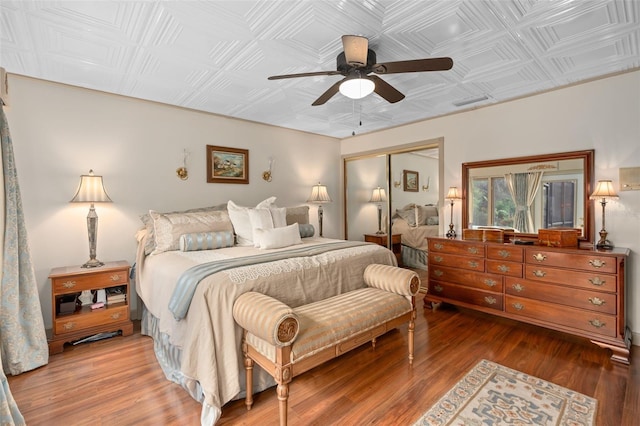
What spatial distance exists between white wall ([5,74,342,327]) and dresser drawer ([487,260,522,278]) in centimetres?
319

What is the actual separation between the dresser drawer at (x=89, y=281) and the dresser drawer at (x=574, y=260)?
400 cm

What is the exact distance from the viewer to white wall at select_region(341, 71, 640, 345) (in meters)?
2.72

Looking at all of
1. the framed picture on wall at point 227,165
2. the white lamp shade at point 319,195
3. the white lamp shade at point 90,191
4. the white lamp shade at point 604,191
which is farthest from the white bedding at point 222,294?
the white lamp shade at point 604,191

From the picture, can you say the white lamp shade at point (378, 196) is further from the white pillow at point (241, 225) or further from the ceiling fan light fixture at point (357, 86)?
the ceiling fan light fixture at point (357, 86)

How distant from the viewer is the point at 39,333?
242cm

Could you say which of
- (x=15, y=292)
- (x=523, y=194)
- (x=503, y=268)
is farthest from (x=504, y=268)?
(x=15, y=292)

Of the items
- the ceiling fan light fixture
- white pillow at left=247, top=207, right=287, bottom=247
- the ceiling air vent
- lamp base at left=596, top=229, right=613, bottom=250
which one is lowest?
lamp base at left=596, top=229, right=613, bottom=250

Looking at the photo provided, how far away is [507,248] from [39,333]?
4.33 meters

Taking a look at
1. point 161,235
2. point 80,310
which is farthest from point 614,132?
point 80,310

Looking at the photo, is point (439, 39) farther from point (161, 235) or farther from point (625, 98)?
point (161, 235)

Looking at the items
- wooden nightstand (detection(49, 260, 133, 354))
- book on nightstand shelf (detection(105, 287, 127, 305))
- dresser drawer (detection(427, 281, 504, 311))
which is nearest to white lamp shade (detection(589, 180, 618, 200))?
dresser drawer (detection(427, 281, 504, 311))

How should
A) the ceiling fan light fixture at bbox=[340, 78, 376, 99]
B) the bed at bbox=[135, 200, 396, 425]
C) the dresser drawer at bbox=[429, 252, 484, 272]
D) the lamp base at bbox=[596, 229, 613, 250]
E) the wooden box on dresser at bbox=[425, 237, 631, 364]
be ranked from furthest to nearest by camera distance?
the dresser drawer at bbox=[429, 252, 484, 272] < the lamp base at bbox=[596, 229, 613, 250] < the wooden box on dresser at bbox=[425, 237, 631, 364] < the ceiling fan light fixture at bbox=[340, 78, 376, 99] < the bed at bbox=[135, 200, 396, 425]

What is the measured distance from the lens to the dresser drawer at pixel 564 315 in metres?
2.47

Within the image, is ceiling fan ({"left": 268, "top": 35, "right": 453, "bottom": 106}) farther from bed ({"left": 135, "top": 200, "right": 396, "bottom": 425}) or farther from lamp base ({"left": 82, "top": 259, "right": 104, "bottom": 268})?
lamp base ({"left": 82, "top": 259, "right": 104, "bottom": 268})
